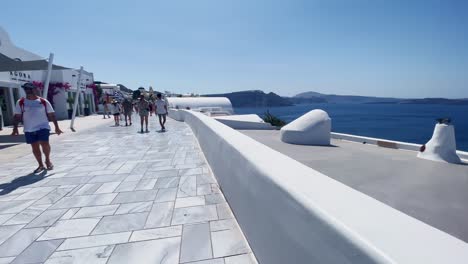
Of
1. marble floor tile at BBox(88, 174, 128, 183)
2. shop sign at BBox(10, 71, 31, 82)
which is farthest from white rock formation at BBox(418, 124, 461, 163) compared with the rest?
shop sign at BBox(10, 71, 31, 82)

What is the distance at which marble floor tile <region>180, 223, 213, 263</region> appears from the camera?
2528mm

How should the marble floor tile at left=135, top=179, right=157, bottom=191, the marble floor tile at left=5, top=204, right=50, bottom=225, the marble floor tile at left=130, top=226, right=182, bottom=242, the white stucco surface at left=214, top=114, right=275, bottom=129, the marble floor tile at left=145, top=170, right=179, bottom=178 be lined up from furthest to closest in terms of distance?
the white stucco surface at left=214, top=114, right=275, bottom=129, the marble floor tile at left=145, top=170, right=179, bottom=178, the marble floor tile at left=135, top=179, right=157, bottom=191, the marble floor tile at left=5, top=204, right=50, bottom=225, the marble floor tile at left=130, top=226, right=182, bottom=242

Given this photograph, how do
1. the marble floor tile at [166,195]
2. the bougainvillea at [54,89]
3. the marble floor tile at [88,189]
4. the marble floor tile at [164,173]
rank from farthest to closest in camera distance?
the bougainvillea at [54,89] → the marble floor tile at [164,173] → the marble floor tile at [88,189] → the marble floor tile at [166,195]

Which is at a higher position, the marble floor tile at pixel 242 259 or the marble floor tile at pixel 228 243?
the marble floor tile at pixel 228 243

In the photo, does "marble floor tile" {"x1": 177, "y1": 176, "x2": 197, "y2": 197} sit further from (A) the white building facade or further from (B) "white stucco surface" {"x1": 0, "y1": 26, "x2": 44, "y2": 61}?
(B) "white stucco surface" {"x1": 0, "y1": 26, "x2": 44, "y2": 61}

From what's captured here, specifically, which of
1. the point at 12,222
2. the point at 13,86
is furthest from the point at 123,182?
the point at 13,86

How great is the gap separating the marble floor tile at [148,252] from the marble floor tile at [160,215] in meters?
0.37

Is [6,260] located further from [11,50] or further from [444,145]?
[11,50]

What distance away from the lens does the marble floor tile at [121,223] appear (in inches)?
120

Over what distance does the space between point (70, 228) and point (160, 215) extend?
105 cm

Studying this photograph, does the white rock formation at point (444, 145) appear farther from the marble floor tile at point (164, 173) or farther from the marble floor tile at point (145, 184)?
the marble floor tile at point (145, 184)

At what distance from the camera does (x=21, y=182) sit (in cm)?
488

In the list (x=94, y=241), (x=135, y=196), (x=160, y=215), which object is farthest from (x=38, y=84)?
(x=94, y=241)

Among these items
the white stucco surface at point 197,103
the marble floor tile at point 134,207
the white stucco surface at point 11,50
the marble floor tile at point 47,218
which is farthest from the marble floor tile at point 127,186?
the white stucco surface at point 197,103
